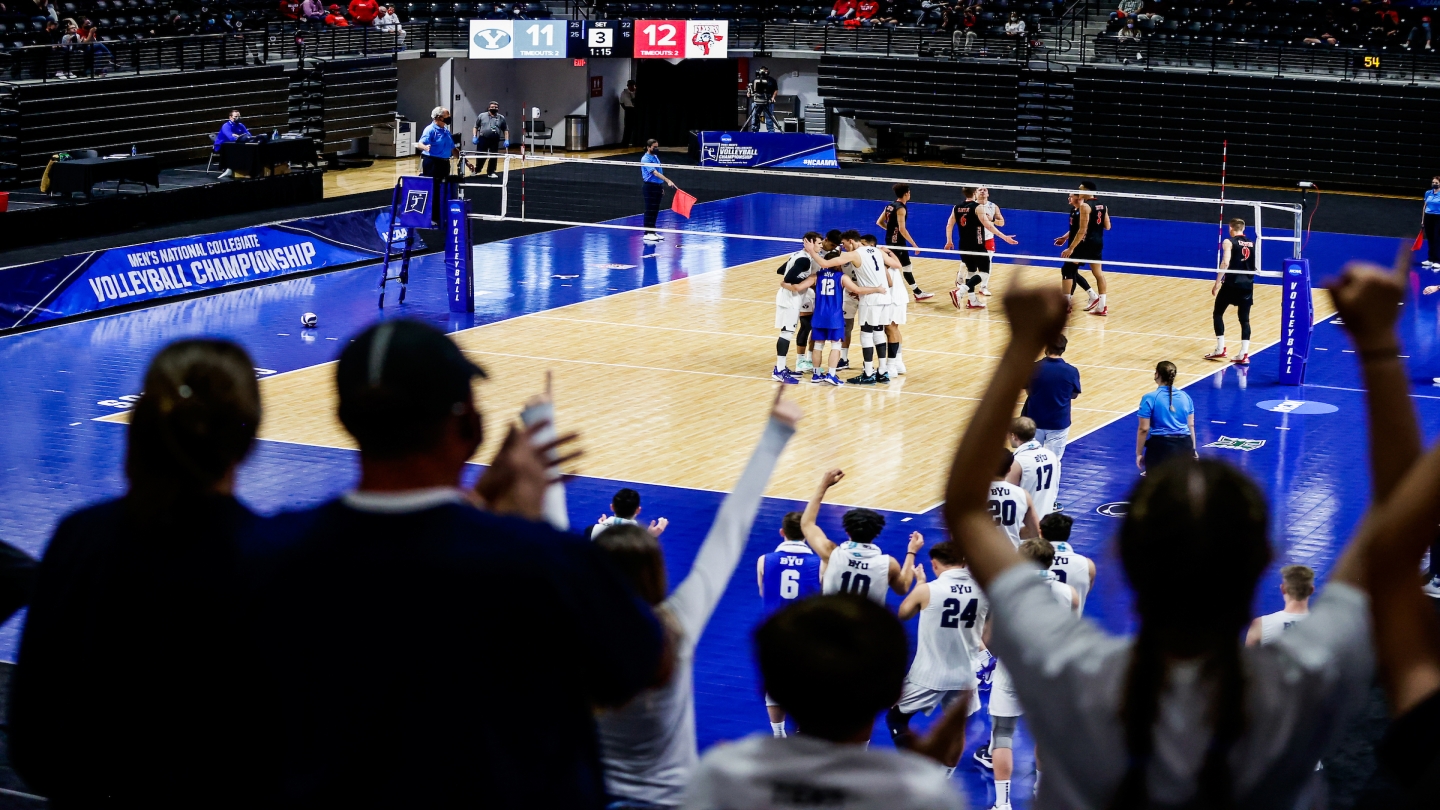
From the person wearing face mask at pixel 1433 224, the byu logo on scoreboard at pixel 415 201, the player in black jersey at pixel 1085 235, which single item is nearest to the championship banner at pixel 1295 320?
A: the player in black jersey at pixel 1085 235

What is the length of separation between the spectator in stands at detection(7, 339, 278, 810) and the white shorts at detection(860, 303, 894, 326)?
1594 cm

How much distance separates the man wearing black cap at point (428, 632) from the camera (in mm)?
2475

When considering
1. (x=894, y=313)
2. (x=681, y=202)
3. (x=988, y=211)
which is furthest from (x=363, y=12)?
(x=894, y=313)

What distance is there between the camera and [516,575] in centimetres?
246

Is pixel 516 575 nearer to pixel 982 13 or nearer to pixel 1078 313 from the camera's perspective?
pixel 1078 313

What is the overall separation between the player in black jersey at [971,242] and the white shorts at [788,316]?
158 inches

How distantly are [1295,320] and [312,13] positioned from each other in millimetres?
27249

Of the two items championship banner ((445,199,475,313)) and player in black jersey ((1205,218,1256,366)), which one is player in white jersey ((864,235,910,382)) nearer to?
player in black jersey ((1205,218,1256,366))

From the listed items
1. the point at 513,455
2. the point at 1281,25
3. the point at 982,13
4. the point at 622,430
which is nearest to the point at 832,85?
the point at 982,13

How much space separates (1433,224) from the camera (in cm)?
2562

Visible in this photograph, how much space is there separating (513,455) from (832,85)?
134 ft

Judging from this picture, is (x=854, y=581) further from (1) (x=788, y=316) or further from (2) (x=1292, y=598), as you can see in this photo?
(1) (x=788, y=316)

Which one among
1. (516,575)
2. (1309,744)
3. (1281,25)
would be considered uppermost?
(1281,25)

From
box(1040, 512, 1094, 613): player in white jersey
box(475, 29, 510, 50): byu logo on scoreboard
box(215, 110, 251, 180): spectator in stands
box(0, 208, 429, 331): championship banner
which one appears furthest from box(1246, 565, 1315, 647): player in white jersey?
box(475, 29, 510, 50): byu logo on scoreboard
